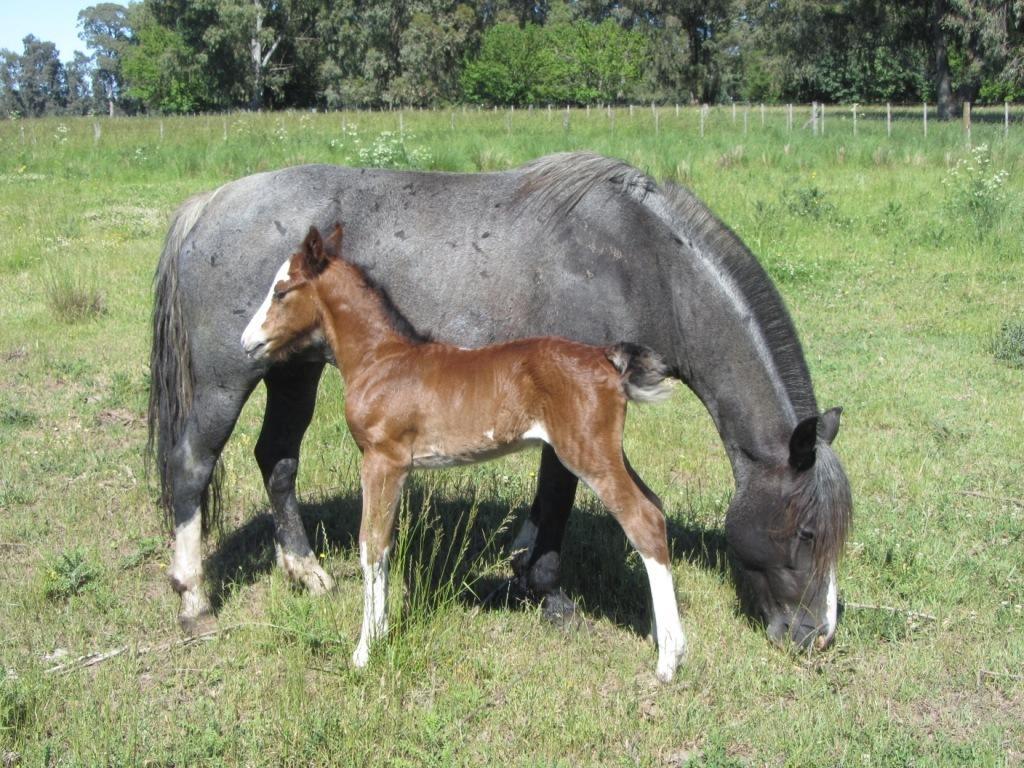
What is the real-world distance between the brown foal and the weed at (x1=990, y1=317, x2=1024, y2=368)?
557 cm

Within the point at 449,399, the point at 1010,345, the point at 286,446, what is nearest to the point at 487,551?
the point at 286,446

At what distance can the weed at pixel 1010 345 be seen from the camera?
8.50 metres

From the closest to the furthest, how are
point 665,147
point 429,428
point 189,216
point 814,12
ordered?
point 429,428, point 189,216, point 665,147, point 814,12

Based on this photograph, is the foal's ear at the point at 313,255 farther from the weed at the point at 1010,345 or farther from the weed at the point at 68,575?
the weed at the point at 1010,345

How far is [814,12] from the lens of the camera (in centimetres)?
4325

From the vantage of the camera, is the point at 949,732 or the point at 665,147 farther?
the point at 665,147

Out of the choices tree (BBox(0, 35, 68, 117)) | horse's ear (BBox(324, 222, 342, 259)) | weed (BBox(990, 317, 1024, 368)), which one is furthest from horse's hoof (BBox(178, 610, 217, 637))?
tree (BBox(0, 35, 68, 117))

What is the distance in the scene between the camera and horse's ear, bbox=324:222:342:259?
4.50 m

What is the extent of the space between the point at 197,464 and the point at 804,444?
2925 mm

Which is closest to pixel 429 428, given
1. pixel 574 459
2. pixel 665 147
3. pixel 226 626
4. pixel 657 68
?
pixel 574 459

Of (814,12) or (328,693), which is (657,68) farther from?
(328,693)

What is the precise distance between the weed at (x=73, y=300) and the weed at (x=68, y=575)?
5320 millimetres

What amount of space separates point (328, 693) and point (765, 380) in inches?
92.0

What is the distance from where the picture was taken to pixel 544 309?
4.75m
